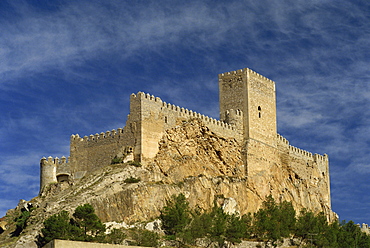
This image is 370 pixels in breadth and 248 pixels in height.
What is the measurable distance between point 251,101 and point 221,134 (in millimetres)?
5014

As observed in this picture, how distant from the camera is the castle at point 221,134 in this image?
195 ft

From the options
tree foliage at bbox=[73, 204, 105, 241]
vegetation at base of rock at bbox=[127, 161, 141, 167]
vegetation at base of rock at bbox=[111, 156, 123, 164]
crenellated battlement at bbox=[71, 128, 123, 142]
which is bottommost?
tree foliage at bbox=[73, 204, 105, 241]

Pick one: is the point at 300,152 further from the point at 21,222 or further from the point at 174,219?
the point at 21,222

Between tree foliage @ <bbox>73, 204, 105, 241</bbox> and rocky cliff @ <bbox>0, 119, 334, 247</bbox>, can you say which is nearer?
tree foliage @ <bbox>73, 204, 105, 241</bbox>

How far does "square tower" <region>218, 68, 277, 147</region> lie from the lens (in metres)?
67.2

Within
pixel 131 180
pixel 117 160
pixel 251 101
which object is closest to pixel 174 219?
pixel 131 180

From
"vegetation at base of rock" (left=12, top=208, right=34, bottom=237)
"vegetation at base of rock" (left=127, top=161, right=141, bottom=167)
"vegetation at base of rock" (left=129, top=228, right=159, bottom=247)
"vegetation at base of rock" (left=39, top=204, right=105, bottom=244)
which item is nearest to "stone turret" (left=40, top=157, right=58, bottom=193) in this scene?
"vegetation at base of rock" (left=12, top=208, right=34, bottom=237)

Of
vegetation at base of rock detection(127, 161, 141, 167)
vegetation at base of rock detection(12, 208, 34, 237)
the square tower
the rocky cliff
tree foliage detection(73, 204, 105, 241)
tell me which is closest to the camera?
tree foliage detection(73, 204, 105, 241)

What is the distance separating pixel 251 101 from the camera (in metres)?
67.8

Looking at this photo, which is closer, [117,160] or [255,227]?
[255,227]

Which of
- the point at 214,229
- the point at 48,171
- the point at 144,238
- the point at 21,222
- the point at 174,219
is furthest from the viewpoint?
the point at 48,171

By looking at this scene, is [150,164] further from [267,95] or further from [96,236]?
[267,95]

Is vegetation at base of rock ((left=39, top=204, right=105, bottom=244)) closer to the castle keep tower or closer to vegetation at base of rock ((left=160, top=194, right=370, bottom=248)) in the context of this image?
vegetation at base of rock ((left=160, top=194, right=370, bottom=248))

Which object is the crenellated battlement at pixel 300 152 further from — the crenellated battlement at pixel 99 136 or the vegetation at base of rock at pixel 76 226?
the vegetation at base of rock at pixel 76 226
